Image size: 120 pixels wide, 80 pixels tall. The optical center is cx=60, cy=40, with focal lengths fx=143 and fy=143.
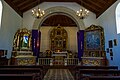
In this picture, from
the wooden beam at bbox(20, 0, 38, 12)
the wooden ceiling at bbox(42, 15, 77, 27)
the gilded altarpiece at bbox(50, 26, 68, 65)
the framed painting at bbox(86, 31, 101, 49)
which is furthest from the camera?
the wooden ceiling at bbox(42, 15, 77, 27)

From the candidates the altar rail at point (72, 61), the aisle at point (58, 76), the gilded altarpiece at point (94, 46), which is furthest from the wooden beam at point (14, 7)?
the altar rail at point (72, 61)

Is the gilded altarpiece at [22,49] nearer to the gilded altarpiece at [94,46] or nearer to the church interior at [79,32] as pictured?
the church interior at [79,32]

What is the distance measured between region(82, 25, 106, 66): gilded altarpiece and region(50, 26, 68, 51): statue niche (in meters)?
5.81

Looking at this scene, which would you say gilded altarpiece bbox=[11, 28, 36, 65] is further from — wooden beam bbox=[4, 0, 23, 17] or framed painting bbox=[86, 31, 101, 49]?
framed painting bbox=[86, 31, 101, 49]

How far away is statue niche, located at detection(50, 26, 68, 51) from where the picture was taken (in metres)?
15.9

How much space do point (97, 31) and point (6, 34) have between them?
19.7ft

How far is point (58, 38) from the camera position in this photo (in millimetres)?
16125

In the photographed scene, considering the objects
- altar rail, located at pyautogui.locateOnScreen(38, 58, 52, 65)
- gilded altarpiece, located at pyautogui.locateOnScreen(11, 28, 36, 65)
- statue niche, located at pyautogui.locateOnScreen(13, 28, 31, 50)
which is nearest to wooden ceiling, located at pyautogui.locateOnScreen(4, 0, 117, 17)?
statue niche, located at pyautogui.locateOnScreen(13, 28, 31, 50)

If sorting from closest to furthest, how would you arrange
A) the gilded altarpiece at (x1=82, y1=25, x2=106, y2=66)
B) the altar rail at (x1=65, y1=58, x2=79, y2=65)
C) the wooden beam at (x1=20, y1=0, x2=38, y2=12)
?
1. the gilded altarpiece at (x1=82, y1=25, x2=106, y2=66)
2. the wooden beam at (x1=20, y1=0, x2=38, y2=12)
3. the altar rail at (x1=65, y1=58, x2=79, y2=65)

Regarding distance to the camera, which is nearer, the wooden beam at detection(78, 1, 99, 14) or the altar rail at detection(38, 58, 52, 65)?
the wooden beam at detection(78, 1, 99, 14)

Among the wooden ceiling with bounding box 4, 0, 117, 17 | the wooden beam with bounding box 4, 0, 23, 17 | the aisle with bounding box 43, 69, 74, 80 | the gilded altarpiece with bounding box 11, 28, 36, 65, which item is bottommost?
the aisle with bounding box 43, 69, 74, 80

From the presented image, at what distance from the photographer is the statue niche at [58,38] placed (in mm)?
15883

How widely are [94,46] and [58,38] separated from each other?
6.67m

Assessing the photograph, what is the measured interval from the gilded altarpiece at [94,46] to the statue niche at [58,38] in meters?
5.81
